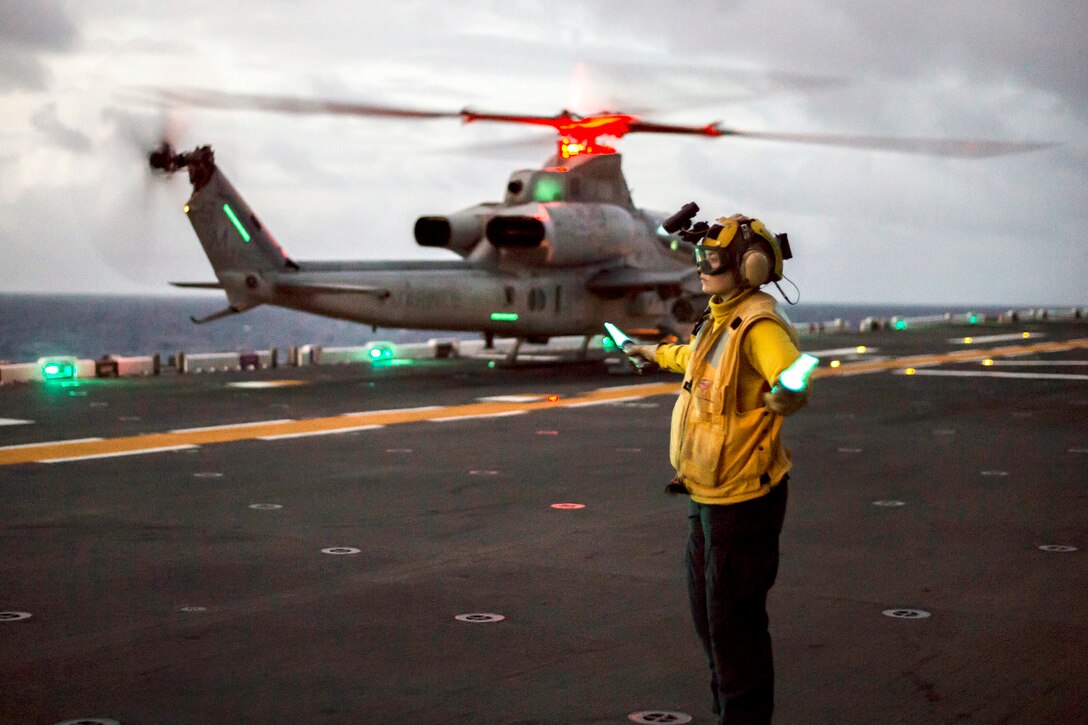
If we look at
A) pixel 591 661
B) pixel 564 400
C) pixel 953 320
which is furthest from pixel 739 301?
pixel 953 320

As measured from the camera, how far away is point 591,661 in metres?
6.25

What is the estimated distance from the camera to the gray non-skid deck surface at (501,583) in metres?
5.71

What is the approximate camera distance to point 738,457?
4875mm

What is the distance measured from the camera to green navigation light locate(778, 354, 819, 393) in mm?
4664

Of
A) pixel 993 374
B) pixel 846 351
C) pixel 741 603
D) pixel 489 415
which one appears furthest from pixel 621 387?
pixel 741 603

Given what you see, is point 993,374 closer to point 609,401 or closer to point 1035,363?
point 1035,363

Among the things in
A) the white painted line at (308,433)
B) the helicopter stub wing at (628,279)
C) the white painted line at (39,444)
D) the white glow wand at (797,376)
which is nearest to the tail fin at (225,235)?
the helicopter stub wing at (628,279)

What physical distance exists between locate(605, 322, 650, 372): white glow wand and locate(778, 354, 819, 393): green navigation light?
3.52ft

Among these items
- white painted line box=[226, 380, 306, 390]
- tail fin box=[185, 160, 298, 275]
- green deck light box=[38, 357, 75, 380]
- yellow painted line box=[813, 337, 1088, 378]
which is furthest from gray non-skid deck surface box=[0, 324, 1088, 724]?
yellow painted line box=[813, 337, 1088, 378]

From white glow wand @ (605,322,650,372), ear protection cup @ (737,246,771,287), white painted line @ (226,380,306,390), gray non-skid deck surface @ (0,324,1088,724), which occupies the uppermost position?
ear protection cup @ (737,246,771,287)

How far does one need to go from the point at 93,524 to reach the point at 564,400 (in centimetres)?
1172

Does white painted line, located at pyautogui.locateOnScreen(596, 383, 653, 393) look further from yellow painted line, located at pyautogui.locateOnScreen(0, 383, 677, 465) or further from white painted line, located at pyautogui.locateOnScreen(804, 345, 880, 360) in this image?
white painted line, located at pyautogui.locateOnScreen(804, 345, 880, 360)

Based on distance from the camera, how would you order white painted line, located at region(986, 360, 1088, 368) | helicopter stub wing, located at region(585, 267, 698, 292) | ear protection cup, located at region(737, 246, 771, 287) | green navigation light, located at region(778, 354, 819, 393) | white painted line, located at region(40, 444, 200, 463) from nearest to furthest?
green navigation light, located at region(778, 354, 819, 393) < ear protection cup, located at region(737, 246, 771, 287) < white painted line, located at region(40, 444, 200, 463) < helicopter stub wing, located at region(585, 267, 698, 292) < white painted line, located at region(986, 360, 1088, 368)

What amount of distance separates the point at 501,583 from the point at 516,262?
60.0ft
